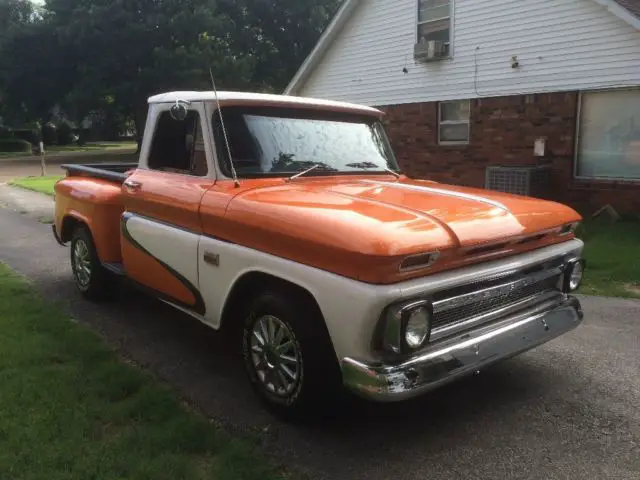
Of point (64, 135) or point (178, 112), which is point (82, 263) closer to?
point (178, 112)

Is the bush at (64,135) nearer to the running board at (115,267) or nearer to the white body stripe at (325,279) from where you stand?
the running board at (115,267)

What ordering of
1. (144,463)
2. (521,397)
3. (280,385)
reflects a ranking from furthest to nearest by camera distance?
(521,397) → (280,385) → (144,463)

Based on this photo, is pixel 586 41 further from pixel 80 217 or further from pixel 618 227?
pixel 80 217

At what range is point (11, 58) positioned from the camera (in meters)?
34.8

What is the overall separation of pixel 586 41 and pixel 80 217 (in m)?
9.37

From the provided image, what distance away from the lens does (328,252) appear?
9.62ft

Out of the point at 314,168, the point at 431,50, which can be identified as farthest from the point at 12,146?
the point at 314,168

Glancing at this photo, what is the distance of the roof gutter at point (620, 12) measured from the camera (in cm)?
971

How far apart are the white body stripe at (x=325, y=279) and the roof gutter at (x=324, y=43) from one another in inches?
483

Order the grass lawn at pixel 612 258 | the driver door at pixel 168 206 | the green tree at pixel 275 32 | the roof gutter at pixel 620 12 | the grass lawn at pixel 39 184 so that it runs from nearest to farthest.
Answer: the driver door at pixel 168 206, the grass lawn at pixel 612 258, the roof gutter at pixel 620 12, the grass lawn at pixel 39 184, the green tree at pixel 275 32

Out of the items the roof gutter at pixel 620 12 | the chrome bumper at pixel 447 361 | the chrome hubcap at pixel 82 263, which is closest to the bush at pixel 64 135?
the roof gutter at pixel 620 12

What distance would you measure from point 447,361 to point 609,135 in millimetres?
9365

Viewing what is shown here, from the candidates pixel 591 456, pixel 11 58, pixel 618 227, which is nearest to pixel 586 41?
pixel 618 227

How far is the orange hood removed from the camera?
2832 mm
